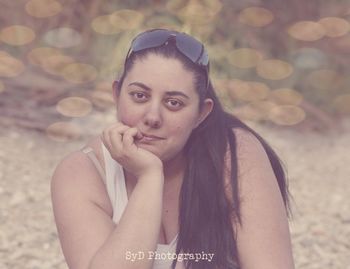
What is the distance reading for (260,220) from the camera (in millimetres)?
2334

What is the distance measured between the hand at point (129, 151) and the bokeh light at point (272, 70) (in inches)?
154

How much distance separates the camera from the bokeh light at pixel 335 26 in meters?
6.31

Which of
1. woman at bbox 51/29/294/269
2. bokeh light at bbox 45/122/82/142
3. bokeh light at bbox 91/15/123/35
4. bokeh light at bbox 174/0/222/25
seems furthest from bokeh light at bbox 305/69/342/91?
woman at bbox 51/29/294/269

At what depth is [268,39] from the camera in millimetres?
6270

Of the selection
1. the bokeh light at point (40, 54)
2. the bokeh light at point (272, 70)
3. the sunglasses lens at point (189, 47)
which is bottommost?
the sunglasses lens at point (189, 47)

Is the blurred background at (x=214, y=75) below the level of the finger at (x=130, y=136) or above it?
above

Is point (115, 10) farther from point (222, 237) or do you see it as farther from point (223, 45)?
point (222, 237)

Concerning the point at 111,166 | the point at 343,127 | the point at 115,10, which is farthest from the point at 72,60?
the point at 111,166

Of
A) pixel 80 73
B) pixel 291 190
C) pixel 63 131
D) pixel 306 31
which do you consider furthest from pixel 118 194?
pixel 306 31

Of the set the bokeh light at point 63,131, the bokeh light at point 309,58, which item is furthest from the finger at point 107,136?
the bokeh light at point 309,58

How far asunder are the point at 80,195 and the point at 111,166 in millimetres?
121

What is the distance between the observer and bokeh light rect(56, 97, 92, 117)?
213 inches

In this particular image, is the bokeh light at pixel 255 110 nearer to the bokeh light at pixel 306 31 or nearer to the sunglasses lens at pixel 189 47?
the bokeh light at pixel 306 31

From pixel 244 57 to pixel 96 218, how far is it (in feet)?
12.5
